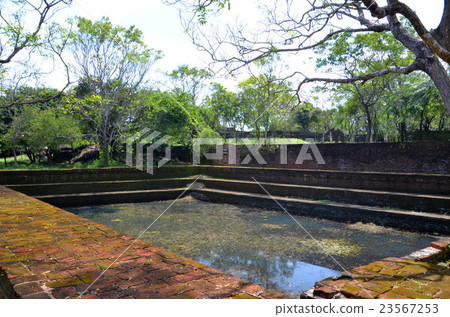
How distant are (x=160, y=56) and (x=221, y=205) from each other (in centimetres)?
962

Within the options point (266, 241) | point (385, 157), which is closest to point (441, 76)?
point (266, 241)

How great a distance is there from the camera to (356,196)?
7.77 m

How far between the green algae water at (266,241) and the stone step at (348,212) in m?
0.30

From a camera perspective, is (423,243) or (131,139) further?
(131,139)

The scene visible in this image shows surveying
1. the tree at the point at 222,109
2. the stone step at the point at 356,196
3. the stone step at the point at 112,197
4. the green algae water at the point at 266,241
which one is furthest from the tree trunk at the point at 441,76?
the tree at the point at 222,109

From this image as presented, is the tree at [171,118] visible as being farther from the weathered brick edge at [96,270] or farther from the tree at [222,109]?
the weathered brick edge at [96,270]

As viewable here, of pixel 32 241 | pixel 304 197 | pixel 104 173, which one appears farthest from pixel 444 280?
pixel 104 173

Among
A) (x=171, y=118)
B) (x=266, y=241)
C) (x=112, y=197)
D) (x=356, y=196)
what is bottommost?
(x=266, y=241)

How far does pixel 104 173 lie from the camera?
10695 millimetres

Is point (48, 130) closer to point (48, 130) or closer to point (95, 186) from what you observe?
point (48, 130)

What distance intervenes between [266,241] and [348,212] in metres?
2.78

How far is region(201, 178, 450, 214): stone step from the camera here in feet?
21.5

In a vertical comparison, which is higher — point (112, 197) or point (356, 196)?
point (356, 196)

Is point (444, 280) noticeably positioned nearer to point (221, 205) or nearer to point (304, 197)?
point (304, 197)
